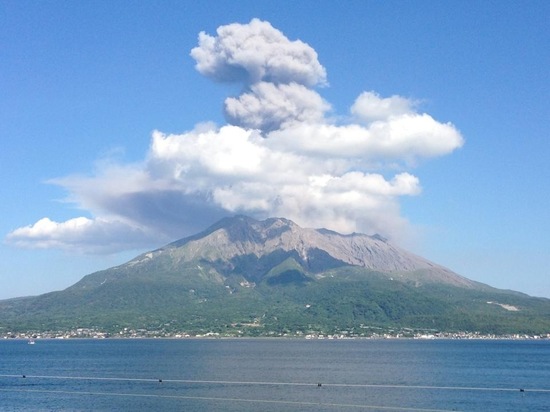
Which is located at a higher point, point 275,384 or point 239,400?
point 275,384

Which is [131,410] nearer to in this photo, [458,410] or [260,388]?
[260,388]

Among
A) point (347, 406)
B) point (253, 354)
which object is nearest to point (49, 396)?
point (347, 406)

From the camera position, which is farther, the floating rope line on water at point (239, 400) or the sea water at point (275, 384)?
the sea water at point (275, 384)

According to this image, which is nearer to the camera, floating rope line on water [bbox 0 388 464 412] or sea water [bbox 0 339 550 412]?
floating rope line on water [bbox 0 388 464 412]

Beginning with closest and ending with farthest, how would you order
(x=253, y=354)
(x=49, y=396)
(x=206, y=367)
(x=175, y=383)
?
(x=49, y=396), (x=175, y=383), (x=206, y=367), (x=253, y=354)

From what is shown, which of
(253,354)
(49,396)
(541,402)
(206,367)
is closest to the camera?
(541,402)

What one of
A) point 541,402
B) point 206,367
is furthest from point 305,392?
point 206,367

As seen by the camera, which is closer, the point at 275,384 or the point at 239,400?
the point at 239,400

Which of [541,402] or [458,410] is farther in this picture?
[541,402]
